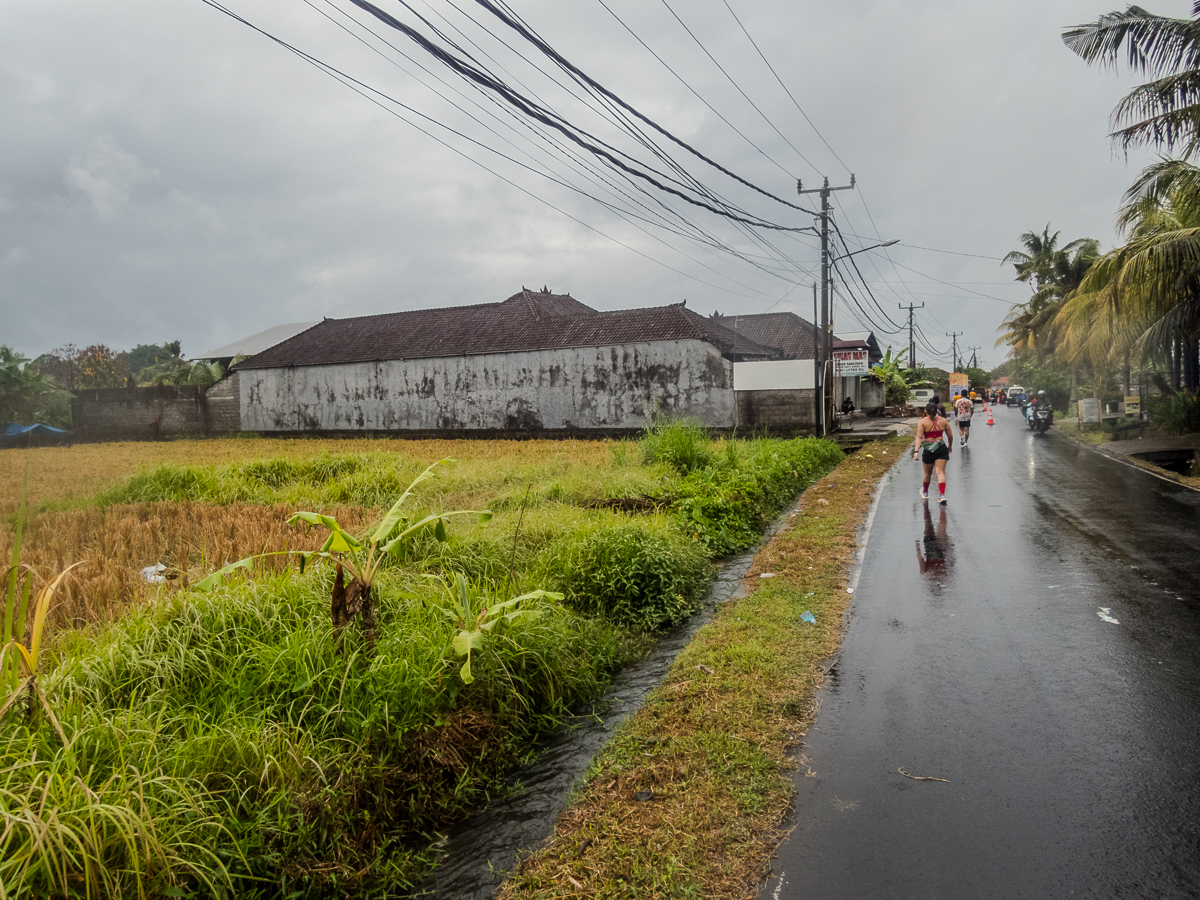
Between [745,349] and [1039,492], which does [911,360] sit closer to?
[745,349]

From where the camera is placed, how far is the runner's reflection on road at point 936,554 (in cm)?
785

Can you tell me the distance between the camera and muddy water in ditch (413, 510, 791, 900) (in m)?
3.37

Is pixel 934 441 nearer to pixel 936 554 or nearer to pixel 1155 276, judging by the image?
pixel 936 554

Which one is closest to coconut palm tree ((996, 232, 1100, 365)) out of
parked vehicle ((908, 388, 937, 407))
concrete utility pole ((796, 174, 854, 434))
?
parked vehicle ((908, 388, 937, 407))

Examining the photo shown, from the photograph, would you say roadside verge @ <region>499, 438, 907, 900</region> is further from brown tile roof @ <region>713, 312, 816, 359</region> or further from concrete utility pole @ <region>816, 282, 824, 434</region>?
brown tile roof @ <region>713, 312, 816, 359</region>

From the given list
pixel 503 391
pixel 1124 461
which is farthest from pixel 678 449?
pixel 503 391

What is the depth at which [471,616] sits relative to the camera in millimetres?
4621

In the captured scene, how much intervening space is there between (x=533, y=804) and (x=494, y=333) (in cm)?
2988

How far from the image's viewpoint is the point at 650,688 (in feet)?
17.8

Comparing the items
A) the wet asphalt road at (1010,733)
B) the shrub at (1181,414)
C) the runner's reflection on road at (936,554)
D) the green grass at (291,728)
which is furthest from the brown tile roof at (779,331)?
the green grass at (291,728)

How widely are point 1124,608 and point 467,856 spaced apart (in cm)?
597

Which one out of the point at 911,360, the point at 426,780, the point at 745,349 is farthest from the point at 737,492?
the point at 911,360

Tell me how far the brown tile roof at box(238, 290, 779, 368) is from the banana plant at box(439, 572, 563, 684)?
23.6m

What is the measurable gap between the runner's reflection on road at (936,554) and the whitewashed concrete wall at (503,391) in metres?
17.5
